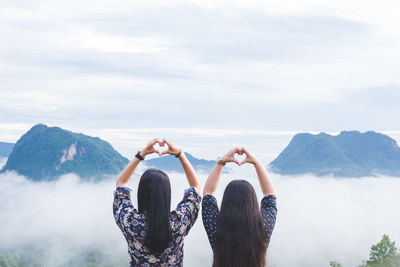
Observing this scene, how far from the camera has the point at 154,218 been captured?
5387 millimetres

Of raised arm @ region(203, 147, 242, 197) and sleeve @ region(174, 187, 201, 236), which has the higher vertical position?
raised arm @ region(203, 147, 242, 197)

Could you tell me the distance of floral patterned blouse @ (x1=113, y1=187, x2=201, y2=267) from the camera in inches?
218

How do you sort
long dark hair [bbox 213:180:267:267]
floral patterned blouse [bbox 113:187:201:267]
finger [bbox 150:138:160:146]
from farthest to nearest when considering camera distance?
finger [bbox 150:138:160:146]
floral patterned blouse [bbox 113:187:201:267]
long dark hair [bbox 213:180:267:267]

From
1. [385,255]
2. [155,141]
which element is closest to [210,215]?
[155,141]

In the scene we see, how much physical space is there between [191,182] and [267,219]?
1.10 m

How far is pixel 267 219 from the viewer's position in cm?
569

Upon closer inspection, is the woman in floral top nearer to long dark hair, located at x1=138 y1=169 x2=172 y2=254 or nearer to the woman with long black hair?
long dark hair, located at x1=138 y1=169 x2=172 y2=254

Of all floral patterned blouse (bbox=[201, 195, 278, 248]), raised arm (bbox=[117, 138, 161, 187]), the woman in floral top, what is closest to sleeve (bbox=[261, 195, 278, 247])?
floral patterned blouse (bbox=[201, 195, 278, 248])

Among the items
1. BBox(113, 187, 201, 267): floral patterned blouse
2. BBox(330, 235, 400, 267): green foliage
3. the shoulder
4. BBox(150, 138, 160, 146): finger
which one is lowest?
BBox(330, 235, 400, 267): green foliage

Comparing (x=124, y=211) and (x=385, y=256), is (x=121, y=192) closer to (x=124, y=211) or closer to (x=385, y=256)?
(x=124, y=211)

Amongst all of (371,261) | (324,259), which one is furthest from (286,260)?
(371,261)

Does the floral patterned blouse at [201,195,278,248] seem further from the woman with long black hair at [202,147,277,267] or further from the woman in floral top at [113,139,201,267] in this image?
the woman in floral top at [113,139,201,267]

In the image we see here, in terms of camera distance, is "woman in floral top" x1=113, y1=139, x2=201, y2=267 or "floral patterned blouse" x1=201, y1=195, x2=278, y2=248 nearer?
"woman in floral top" x1=113, y1=139, x2=201, y2=267

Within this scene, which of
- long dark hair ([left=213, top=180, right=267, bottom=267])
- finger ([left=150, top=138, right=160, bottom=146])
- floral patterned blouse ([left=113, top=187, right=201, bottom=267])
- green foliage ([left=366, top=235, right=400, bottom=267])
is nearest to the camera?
long dark hair ([left=213, top=180, right=267, bottom=267])
